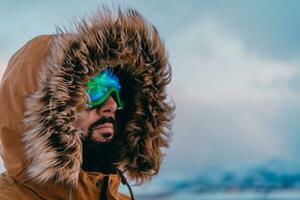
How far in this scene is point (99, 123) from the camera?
11.3 ft

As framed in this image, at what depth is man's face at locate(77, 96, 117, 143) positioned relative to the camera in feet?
11.2

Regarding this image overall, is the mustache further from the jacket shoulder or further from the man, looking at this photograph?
the jacket shoulder

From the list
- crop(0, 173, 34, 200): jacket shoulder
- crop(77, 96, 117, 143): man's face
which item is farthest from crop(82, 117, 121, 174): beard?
crop(0, 173, 34, 200): jacket shoulder

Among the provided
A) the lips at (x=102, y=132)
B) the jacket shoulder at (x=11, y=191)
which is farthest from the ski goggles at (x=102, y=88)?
the jacket shoulder at (x=11, y=191)

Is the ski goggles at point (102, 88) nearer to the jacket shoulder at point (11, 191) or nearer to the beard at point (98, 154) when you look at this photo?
the beard at point (98, 154)

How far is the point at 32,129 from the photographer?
3.21 meters

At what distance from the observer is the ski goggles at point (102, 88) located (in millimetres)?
3455

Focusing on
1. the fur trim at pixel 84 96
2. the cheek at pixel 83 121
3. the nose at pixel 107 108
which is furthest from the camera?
the nose at pixel 107 108

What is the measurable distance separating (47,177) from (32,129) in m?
0.22

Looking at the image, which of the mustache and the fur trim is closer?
the fur trim

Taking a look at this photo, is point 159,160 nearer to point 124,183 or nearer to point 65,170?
point 124,183

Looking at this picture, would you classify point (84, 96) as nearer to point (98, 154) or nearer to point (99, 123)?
point (99, 123)

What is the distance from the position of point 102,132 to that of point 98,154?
0.39 feet

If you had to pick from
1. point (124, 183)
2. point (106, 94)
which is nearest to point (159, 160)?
point (124, 183)
